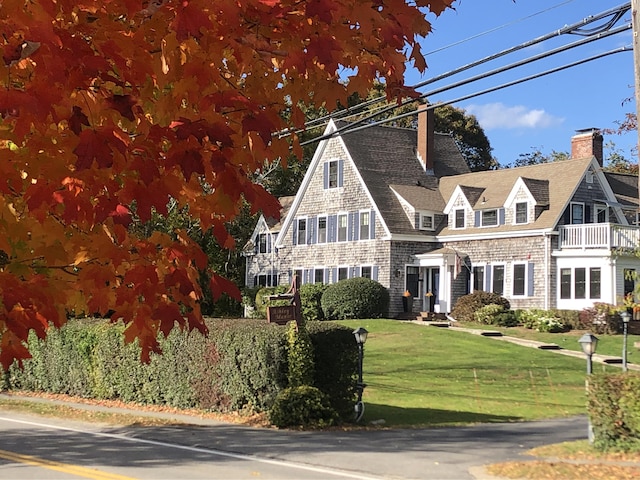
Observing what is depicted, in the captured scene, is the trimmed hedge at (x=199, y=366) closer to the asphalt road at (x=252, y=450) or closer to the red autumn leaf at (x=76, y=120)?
the asphalt road at (x=252, y=450)

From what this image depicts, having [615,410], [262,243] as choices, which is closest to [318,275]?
[262,243]

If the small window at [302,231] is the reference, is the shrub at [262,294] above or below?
below

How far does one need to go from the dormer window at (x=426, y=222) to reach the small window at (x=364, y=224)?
305cm

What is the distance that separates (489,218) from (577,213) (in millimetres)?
4584

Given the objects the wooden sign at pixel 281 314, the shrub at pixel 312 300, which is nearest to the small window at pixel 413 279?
the shrub at pixel 312 300

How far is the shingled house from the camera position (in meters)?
38.0

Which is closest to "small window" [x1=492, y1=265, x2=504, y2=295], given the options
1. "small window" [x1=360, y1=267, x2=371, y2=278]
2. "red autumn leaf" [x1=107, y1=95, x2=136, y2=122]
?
"small window" [x1=360, y1=267, x2=371, y2=278]

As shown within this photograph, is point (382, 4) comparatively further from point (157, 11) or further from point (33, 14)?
point (33, 14)

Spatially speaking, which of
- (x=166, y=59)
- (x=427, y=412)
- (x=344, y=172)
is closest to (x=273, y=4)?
(x=166, y=59)

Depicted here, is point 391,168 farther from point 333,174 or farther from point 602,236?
point 602,236

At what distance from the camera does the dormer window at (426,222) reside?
43844 millimetres

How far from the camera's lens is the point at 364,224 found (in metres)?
43.9

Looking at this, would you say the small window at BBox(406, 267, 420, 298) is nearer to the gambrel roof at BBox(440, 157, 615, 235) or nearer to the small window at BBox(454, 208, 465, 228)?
the gambrel roof at BBox(440, 157, 615, 235)

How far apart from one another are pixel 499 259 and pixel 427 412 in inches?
902
